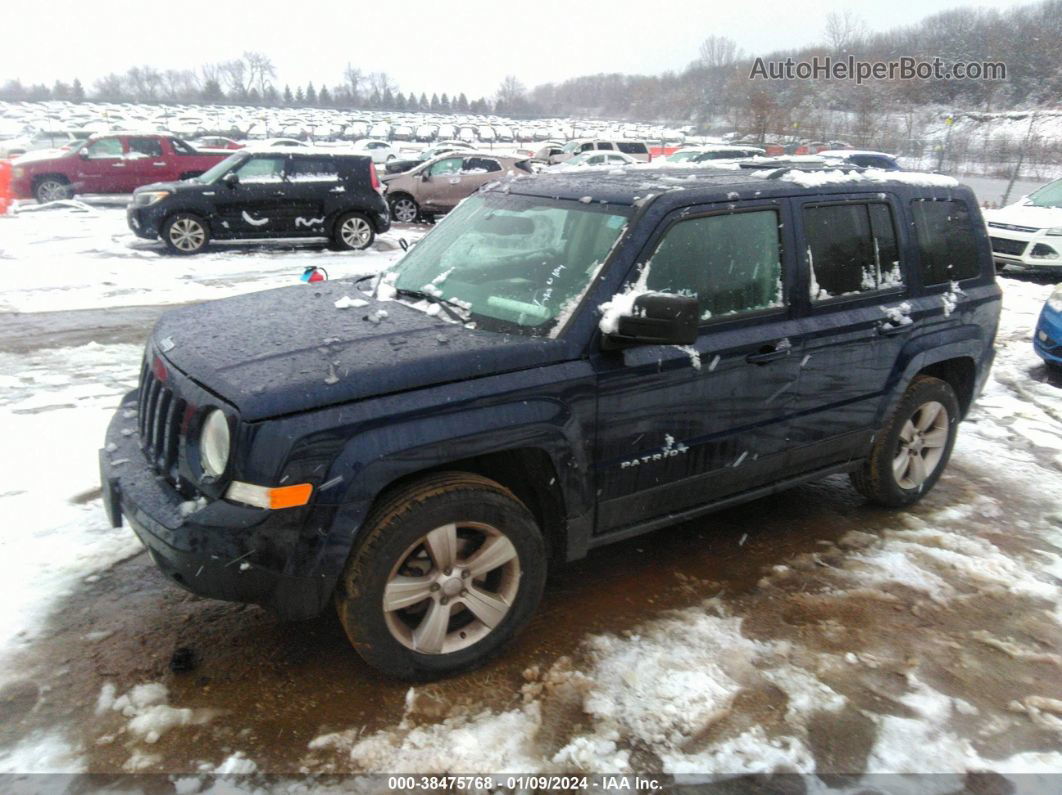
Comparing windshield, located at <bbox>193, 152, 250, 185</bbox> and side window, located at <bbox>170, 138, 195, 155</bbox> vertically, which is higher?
windshield, located at <bbox>193, 152, 250, 185</bbox>

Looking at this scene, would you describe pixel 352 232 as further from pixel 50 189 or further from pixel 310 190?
pixel 50 189

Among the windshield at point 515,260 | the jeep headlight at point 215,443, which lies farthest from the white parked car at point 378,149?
the jeep headlight at point 215,443

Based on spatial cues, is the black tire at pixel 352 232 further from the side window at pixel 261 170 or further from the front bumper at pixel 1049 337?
the front bumper at pixel 1049 337

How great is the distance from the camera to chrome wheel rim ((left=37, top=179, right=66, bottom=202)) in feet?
61.4

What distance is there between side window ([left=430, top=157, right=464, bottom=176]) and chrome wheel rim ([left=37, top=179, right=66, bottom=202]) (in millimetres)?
8815

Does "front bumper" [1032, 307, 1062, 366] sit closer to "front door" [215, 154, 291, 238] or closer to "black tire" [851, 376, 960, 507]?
"black tire" [851, 376, 960, 507]

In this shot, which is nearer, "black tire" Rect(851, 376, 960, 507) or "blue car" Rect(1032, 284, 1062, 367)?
"black tire" Rect(851, 376, 960, 507)

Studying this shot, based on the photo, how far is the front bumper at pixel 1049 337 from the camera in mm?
7316

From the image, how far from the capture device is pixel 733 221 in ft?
11.8

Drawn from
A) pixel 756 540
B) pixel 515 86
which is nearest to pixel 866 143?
pixel 756 540

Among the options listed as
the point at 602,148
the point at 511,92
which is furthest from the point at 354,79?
the point at 602,148

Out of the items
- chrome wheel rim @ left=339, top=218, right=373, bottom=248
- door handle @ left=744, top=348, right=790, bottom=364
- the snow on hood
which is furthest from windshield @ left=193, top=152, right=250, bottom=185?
the snow on hood

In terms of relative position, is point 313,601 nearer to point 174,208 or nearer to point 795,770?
point 795,770

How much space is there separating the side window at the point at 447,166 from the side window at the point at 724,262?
15.7 meters
